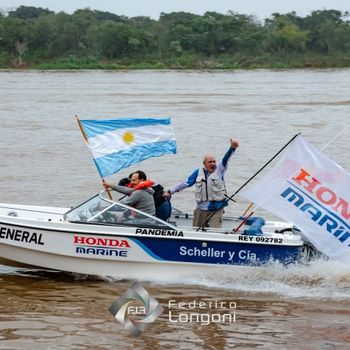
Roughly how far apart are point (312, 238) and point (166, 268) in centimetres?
203

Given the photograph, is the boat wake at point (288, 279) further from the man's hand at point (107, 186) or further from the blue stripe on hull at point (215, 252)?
the man's hand at point (107, 186)

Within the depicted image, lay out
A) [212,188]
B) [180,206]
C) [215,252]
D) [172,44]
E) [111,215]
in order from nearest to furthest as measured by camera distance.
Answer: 1. [215,252]
2. [111,215]
3. [212,188]
4. [180,206]
5. [172,44]

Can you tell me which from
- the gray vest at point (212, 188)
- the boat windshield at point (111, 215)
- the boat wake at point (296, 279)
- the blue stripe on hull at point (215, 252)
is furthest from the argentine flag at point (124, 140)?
the boat wake at point (296, 279)

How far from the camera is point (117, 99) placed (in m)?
47.5

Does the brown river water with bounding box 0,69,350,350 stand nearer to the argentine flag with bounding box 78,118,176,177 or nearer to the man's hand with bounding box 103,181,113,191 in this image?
the man's hand with bounding box 103,181,113,191

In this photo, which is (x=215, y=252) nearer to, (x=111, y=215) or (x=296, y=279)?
(x=296, y=279)

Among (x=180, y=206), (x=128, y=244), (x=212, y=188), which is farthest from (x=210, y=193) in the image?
(x=180, y=206)

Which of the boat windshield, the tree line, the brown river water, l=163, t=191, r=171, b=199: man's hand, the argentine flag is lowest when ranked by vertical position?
Result: the brown river water

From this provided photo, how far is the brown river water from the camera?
1073cm

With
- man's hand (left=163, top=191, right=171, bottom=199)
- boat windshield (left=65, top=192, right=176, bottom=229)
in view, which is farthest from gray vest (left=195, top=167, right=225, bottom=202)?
boat windshield (left=65, top=192, right=176, bottom=229)

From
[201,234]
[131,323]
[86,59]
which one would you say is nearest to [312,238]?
[201,234]

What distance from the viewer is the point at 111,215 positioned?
12.6 m

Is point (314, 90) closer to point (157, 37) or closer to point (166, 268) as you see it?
point (166, 268)

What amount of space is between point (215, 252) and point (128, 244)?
3.89 ft
